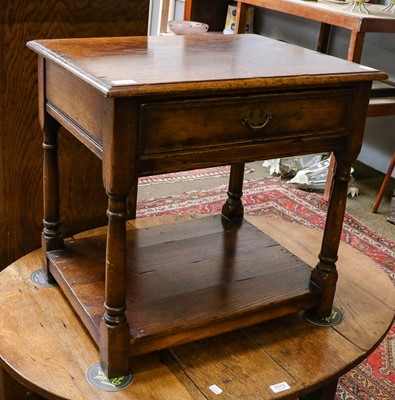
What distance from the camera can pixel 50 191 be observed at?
57.9 inches

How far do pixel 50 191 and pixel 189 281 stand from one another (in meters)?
0.37

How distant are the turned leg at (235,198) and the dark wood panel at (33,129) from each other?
1.16 ft

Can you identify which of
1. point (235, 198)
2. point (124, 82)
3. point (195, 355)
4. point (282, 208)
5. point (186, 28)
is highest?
point (124, 82)

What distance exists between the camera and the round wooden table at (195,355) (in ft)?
4.05

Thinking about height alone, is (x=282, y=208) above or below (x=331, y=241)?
below

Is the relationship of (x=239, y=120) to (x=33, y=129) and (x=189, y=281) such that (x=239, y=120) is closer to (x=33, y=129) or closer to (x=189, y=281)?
(x=189, y=281)

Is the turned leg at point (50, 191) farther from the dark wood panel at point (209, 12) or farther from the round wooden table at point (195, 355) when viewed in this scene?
the dark wood panel at point (209, 12)

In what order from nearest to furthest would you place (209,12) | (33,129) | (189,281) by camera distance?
(189,281) → (33,129) → (209,12)

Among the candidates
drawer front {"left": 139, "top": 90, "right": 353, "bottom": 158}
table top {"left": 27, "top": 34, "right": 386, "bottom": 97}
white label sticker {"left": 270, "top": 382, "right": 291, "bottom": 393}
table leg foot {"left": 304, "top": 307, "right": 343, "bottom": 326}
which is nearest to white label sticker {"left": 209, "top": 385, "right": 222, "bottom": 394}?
white label sticker {"left": 270, "top": 382, "right": 291, "bottom": 393}

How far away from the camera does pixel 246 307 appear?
1365 millimetres

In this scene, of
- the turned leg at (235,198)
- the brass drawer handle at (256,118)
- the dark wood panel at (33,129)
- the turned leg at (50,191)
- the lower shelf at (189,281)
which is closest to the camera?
Answer: the brass drawer handle at (256,118)

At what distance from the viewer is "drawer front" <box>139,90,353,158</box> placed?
1.11 m

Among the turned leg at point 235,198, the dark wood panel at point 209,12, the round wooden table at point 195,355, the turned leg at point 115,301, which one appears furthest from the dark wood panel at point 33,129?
the dark wood panel at point 209,12

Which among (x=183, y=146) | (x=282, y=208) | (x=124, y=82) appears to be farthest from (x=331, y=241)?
(x=282, y=208)
